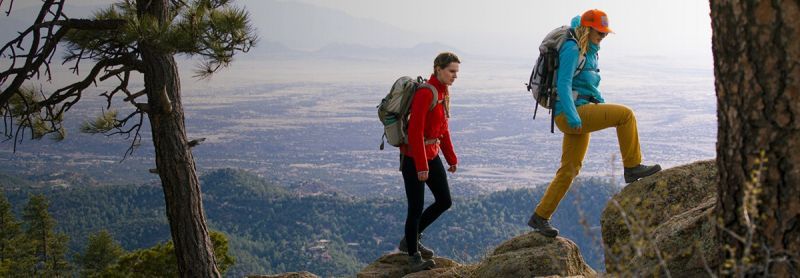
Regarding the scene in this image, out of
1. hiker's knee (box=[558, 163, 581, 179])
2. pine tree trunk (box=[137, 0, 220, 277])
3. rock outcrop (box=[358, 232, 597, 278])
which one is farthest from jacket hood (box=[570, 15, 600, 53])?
pine tree trunk (box=[137, 0, 220, 277])

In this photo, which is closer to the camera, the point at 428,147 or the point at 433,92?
the point at 433,92

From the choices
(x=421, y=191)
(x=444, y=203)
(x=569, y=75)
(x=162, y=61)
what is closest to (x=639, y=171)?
(x=569, y=75)

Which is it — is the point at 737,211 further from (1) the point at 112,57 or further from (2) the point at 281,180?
(2) the point at 281,180

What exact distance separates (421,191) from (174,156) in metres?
2.73

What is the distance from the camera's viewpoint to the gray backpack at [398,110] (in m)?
5.92

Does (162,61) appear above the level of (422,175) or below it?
above

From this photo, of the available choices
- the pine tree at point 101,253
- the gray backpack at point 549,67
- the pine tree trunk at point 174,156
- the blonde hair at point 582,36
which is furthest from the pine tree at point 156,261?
the blonde hair at point 582,36

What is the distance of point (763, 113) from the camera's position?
2.87m

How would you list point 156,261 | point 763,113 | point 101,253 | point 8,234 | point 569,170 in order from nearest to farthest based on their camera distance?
point 763,113, point 569,170, point 156,261, point 101,253, point 8,234

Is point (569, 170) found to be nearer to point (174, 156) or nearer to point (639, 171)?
point (639, 171)

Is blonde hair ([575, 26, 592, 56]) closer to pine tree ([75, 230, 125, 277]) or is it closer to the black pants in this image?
the black pants

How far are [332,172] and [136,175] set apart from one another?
2932cm

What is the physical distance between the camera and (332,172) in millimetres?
127312

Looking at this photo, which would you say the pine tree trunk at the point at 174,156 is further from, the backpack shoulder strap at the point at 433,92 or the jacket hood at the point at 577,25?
the jacket hood at the point at 577,25
